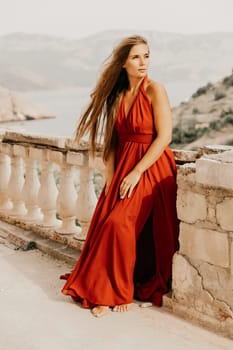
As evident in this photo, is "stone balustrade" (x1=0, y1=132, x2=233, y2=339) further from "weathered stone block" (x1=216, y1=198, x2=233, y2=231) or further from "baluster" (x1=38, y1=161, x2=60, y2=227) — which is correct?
"baluster" (x1=38, y1=161, x2=60, y2=227)

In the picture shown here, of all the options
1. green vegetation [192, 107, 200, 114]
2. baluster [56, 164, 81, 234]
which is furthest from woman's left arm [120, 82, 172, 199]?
green vegetation [192, 107, 200, 114]

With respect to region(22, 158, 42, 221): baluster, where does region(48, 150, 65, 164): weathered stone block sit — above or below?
above

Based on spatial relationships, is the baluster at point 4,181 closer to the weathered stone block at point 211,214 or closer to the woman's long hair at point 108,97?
the woman's long hair at point 108,97

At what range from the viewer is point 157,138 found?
3.68 meters

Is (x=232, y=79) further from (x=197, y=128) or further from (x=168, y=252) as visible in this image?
(x=168, y=252)

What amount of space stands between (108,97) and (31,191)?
1.49m

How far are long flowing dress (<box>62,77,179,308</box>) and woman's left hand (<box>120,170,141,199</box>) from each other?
0.04m

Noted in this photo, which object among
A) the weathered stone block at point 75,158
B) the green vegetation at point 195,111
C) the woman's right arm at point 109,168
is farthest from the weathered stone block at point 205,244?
the green vegetation at point 195,111

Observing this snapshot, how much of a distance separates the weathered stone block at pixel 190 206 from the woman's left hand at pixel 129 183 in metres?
0.29

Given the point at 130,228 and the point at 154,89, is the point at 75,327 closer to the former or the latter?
the point at 130,228

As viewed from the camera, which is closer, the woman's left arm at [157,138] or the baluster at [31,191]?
the woman's left arm at [157,138]

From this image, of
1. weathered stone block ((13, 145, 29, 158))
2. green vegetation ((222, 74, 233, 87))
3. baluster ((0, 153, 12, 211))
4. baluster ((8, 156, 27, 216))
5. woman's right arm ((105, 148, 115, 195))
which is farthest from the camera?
green vegetation ((222, 74, 233, 87))

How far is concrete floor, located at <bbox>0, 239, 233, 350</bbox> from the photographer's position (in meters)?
3.24

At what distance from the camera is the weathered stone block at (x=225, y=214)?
321cm
